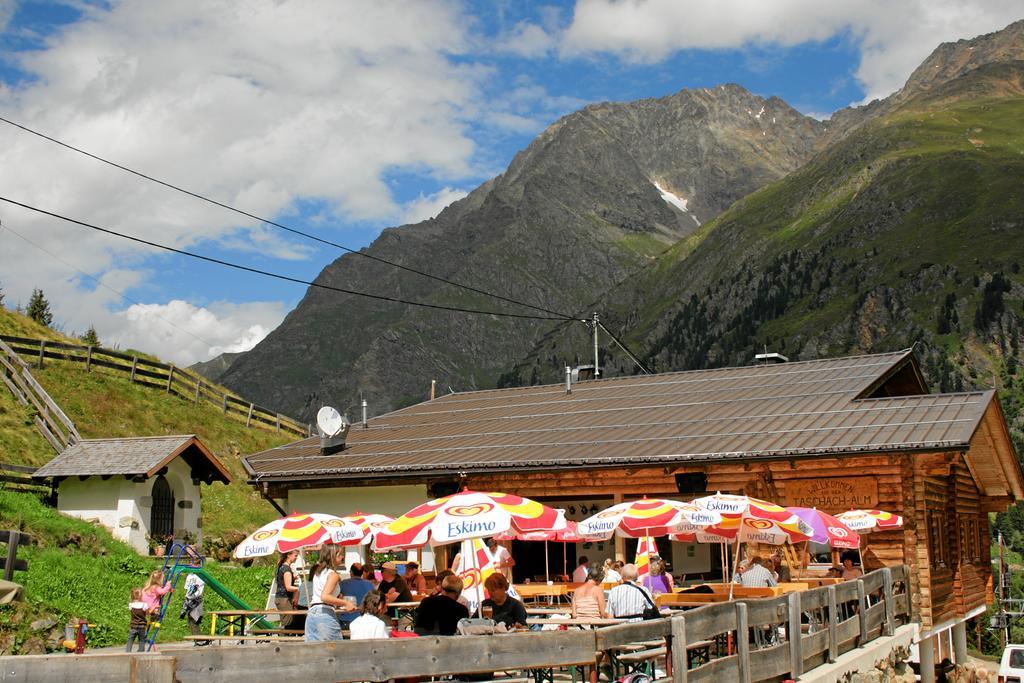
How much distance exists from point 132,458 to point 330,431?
6239 millimetres

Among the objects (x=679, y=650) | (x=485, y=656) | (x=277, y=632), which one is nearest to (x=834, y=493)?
(x=277, y=632)

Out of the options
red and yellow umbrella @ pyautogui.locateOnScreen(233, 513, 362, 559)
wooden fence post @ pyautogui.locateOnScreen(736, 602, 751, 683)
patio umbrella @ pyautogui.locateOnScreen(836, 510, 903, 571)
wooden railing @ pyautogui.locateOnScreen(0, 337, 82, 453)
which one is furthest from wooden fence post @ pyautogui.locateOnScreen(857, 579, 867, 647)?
wooden railing @ pyautogui.locateOnScreen(0, 337, 82, 453)

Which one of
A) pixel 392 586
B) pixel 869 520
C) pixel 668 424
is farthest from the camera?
pixel 668 424

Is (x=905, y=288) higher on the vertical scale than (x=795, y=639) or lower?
higher

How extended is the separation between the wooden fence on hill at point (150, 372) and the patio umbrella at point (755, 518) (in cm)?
2781

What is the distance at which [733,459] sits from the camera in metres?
19.6

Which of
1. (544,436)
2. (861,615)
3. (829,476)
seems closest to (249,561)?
(544,436)

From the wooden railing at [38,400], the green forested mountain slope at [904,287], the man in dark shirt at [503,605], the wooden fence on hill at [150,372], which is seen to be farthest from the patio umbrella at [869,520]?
the green forested mountain slope at [904,287]

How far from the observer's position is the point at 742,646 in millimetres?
10117

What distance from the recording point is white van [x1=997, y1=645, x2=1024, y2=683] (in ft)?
83.3

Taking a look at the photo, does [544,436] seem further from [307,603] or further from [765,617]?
[765,617]

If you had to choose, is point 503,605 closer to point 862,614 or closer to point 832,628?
point 832,628

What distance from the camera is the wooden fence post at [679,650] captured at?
8.62m

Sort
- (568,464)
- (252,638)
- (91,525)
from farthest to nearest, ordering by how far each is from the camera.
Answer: (91,525)
(568,464)
(252,638)
